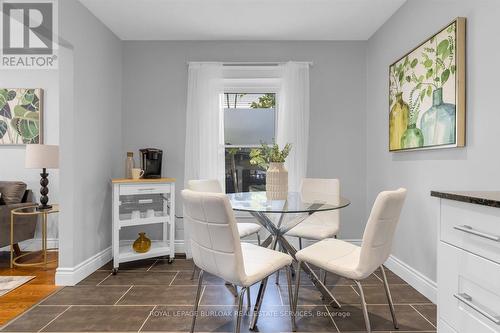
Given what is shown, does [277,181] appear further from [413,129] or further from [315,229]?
[413,129]

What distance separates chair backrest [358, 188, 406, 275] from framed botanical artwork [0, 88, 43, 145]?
3896mm

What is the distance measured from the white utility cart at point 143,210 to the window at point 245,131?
795mm

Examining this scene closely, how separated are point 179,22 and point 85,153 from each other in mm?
1644

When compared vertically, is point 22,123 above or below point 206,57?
below

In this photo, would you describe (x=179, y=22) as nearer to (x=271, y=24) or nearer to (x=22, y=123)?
(x=271, y=24)

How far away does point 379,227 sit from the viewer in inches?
66.5

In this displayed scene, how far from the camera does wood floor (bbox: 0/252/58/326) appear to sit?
2230 mm

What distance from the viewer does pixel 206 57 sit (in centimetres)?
365

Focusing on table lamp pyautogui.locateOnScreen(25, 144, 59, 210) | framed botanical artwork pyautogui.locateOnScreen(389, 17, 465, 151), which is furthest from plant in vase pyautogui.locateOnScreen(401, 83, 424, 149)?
table lamp pyautogui.locateOnScreen(25, 144, 59, 210)

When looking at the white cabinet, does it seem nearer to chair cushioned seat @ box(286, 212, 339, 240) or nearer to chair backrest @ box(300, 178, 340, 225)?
chair cushioned seat @ box(286, 212, 339, 240)

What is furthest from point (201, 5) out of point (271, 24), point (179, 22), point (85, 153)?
point (85, 153)

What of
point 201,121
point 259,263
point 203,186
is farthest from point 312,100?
point 259,263

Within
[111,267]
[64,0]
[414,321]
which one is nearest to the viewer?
[414,321]

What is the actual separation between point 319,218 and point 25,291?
8.63ft
